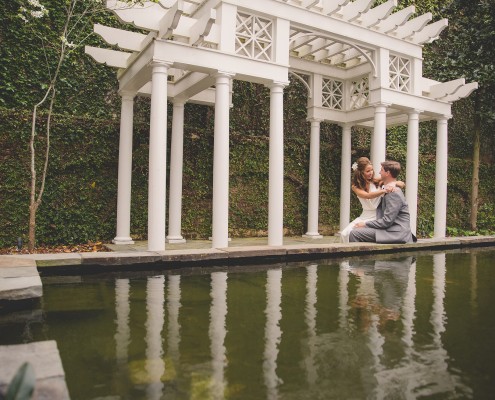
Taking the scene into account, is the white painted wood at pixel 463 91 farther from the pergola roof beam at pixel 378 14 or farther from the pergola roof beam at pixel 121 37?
the pergola roof beam at pixel 121 37

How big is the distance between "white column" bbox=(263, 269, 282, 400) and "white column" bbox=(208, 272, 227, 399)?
24 centimetres

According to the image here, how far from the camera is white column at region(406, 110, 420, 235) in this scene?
1036 centimetres

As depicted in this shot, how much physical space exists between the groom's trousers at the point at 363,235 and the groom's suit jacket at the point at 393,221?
0.34 feet

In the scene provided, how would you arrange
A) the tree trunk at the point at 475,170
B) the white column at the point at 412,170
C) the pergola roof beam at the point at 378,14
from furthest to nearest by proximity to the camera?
the tree trunk at the point at 475,170 < the white column at the point at 412,170 < the pergola roof beam at the point at 378,14

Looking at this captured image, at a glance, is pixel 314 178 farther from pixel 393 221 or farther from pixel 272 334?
pixel 272 334

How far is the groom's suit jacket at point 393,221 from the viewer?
27.7 ft

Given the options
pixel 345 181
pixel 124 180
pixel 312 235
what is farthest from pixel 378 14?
pixel 124 180

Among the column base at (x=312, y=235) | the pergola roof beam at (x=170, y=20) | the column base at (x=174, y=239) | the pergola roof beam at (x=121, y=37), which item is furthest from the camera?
the column base at (x=312, y=235)

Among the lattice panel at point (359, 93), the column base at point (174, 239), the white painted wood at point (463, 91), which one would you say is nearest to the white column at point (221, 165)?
the column base at point (174, 239)

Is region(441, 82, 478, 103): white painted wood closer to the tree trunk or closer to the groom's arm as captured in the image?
the tree trunk

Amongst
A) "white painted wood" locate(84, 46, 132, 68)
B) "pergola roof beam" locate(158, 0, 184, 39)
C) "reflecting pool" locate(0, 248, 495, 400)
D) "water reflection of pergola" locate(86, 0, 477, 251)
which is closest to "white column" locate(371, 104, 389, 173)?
"water reflection of pergola" locate(86, 0, 477, 251)

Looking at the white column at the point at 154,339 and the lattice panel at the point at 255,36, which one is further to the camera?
the lattice panel at the point at 255,36

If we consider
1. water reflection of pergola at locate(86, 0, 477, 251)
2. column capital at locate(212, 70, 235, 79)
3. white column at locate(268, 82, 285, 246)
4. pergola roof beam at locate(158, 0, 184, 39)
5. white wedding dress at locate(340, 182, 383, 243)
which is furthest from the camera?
white wedding dress at locate(340, 182, 383, 243)

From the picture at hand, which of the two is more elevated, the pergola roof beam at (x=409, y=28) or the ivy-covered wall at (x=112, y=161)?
the pergola roof beam at (x=409, y=28)
